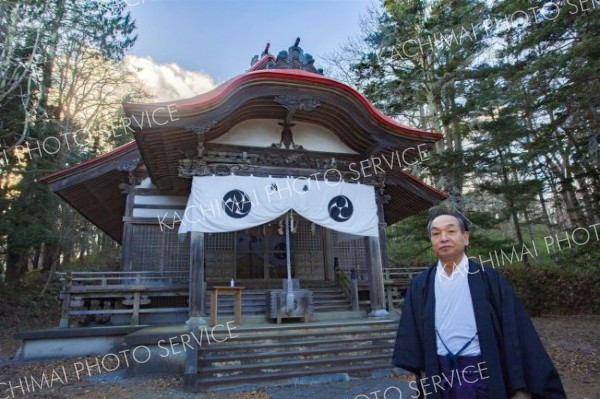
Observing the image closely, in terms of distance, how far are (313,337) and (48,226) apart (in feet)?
45.4

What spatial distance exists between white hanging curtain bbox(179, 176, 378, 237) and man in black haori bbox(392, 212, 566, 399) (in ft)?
18.7

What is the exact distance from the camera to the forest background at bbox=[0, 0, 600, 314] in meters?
9.80

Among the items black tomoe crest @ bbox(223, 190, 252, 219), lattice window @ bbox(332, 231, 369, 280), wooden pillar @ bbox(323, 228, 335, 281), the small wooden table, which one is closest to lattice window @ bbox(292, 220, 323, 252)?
wooden pillar @ bbox(323, 228, 335, 281)

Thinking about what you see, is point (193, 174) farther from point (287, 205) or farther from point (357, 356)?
point (357, 356)

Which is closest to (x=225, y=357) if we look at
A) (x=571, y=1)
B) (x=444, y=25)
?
(x=571, y=1)

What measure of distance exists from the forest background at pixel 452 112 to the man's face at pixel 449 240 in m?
8.06

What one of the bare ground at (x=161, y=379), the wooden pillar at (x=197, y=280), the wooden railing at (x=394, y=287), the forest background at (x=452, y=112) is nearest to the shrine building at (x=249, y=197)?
the wooden pillar at (x=197, y=280)

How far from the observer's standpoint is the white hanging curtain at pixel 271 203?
25.8 feet

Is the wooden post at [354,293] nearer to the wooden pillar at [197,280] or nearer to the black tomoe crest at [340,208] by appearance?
the black tomoe crest at [340,208]

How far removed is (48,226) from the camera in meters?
15.5

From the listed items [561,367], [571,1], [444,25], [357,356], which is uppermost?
[444,25]

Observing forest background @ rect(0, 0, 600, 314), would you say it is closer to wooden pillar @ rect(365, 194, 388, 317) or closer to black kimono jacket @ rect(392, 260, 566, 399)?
wooden pillar @ rect(365, 194, 388, 317)

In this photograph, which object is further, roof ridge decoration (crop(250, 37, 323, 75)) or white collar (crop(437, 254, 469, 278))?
roof ridge decoration (crop(250, 37, 323, 75))

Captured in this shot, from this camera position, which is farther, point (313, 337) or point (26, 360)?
→ point (26, 360)
